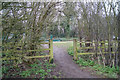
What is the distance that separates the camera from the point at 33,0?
3.67m

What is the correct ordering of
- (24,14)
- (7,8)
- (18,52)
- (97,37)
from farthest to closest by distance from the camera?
(97,37) → (18,52) → (24,14) → (7,8)

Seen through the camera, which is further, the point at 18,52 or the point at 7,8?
the point at 18,52

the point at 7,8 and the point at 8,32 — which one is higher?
the point at 7,8

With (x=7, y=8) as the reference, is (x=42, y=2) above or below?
above

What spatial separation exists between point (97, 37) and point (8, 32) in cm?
325

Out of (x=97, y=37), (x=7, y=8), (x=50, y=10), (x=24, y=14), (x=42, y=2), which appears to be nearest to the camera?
(x=7, y=8)

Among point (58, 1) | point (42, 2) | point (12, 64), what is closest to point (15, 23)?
point (12, 64)

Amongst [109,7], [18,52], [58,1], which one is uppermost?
[58,1]

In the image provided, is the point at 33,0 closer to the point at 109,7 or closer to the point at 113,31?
the point at 109,7

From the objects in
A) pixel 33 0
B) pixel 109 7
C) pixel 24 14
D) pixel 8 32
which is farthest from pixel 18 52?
pixel 109 7

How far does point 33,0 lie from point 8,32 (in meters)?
1.88

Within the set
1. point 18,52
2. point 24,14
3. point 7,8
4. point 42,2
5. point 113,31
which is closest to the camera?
point 7,8

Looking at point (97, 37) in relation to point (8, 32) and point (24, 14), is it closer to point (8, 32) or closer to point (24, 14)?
point (24, 14)

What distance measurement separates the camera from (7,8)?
233cm
